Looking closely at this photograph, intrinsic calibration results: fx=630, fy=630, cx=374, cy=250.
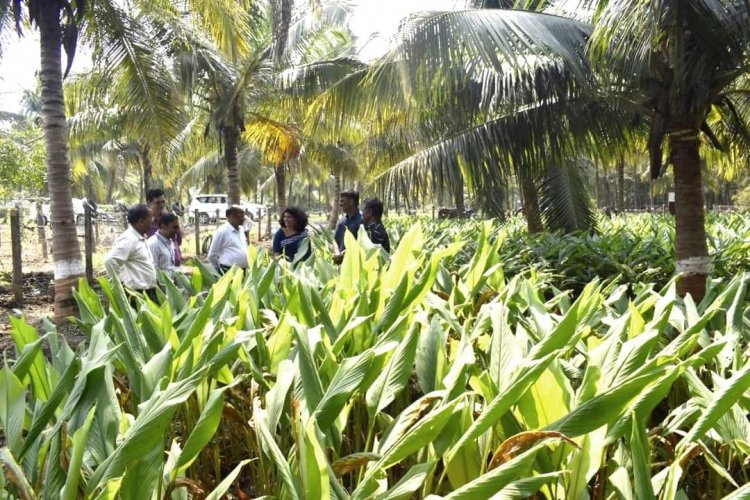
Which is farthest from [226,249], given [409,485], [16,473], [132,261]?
[409,485]

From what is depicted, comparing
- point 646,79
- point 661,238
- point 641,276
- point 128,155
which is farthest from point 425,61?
point 128,155

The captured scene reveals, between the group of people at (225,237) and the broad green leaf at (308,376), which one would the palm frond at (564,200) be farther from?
the broad green leaf at (308,376)

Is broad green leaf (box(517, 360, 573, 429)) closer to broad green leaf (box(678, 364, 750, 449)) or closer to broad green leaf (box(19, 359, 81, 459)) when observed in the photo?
broad green leaf (box(678, 364, 750, 449))

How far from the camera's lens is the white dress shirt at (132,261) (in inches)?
192

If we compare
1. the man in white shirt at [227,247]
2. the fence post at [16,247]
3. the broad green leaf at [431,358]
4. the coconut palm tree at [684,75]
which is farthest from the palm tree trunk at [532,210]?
the broad green leaf at [431,358]

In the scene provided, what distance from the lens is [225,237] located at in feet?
20.2

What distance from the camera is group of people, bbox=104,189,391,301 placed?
4.99 metres

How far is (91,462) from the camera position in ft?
4.58

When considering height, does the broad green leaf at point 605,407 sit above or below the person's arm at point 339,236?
below

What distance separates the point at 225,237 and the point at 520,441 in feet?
17.4

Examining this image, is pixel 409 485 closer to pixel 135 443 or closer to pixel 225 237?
pixel 135 443

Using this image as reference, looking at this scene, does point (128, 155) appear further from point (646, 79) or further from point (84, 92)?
point (646, 79)

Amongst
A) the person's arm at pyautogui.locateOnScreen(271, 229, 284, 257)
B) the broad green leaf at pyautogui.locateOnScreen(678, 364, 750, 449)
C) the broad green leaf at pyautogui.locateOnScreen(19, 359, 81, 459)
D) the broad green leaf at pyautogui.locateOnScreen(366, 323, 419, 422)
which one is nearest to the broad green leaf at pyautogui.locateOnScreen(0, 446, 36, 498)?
the broad green leaf at pyautogui.locateOnScreen(19, 359, 81, 459)

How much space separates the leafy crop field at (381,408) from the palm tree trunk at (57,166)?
532 cm
